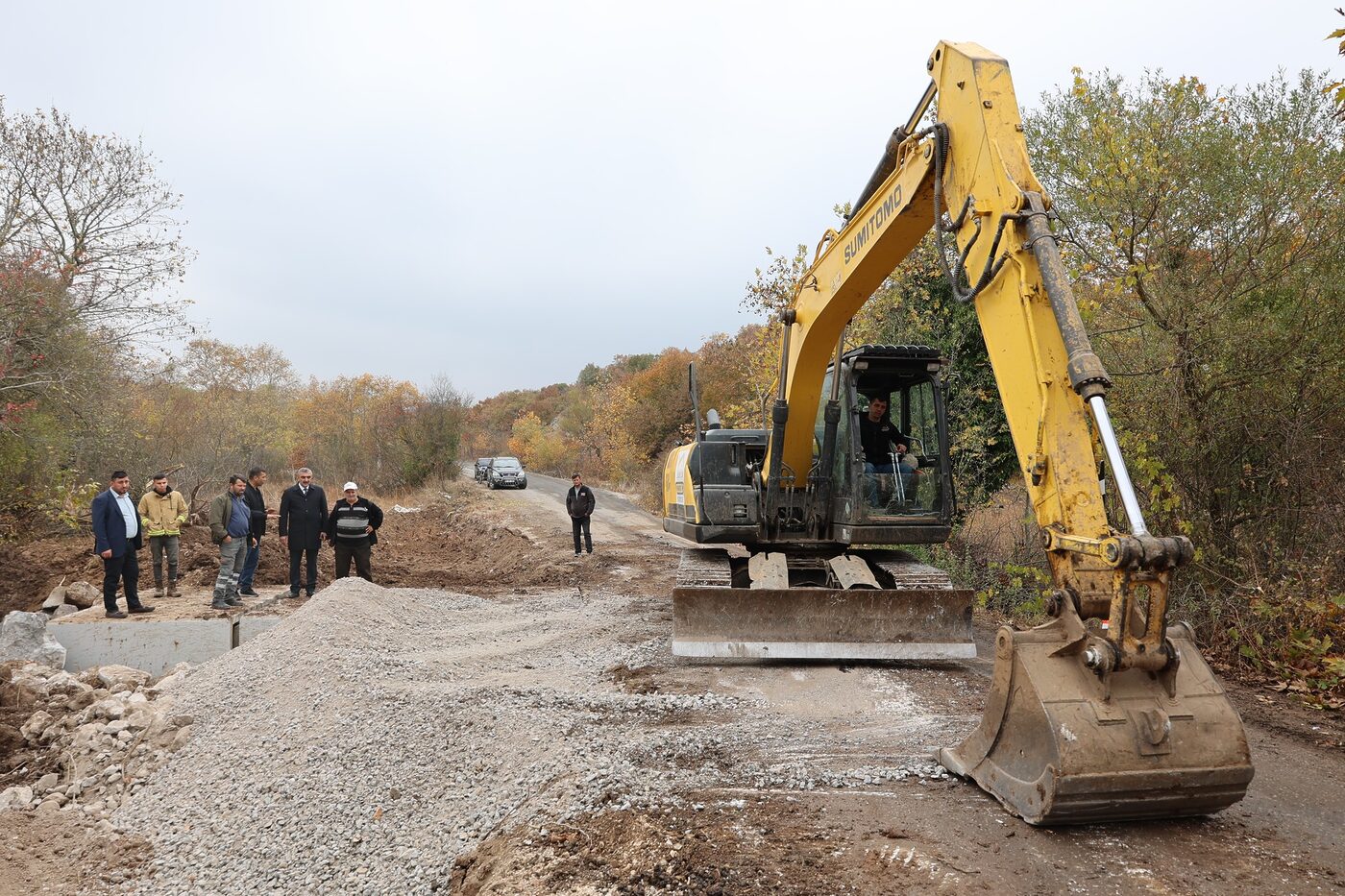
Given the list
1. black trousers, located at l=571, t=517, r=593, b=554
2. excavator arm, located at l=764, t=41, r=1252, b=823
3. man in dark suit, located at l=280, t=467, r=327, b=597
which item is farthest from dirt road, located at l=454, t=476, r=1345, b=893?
black trousers, located at l=571, t=517, r=593, b=554

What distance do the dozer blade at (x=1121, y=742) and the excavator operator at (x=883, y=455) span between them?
3414 millimetres

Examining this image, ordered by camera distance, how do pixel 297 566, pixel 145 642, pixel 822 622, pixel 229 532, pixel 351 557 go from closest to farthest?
pixel 822 622 → pixel 145 642 → pixel 229 532 → pixel 297 566 → pixel 351 557

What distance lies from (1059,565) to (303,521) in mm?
10156

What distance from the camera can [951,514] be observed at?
23.2ft

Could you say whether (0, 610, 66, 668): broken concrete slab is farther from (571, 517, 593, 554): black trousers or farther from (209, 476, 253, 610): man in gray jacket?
(571, 517, 593, 554): black trousers

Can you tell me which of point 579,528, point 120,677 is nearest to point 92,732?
point 120,677

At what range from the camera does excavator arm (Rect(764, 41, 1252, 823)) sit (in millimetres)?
3352

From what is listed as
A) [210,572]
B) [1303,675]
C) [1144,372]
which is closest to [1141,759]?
[1303,675]

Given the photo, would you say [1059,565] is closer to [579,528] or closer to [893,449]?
[893,449]

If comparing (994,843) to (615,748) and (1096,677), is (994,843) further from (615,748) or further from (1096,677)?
(615,748)

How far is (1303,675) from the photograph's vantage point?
6.27 meters

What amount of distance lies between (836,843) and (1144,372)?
5981mm

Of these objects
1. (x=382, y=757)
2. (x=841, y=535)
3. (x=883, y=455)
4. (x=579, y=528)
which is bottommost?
(x=382, y=757)

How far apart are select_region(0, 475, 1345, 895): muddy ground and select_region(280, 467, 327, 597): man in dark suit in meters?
4.83
